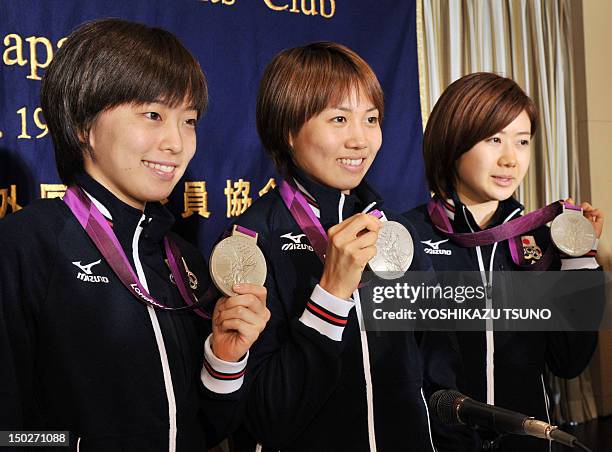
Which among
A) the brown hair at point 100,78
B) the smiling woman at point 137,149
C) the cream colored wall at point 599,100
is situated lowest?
the smiling woman at point 137,149

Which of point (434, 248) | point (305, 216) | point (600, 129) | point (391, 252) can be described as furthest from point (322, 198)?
point (600, 129)

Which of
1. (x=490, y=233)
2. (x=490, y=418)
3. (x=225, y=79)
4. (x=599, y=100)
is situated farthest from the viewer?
(x=599, y=100)

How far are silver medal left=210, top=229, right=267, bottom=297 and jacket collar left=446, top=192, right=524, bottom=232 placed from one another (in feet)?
2.32

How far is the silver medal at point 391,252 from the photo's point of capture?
56.9 inches

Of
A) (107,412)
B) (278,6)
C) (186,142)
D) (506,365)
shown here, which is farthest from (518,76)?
(107,412)

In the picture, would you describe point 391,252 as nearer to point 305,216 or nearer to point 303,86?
point 305,216

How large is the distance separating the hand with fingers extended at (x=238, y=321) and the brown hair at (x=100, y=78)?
375 millimetres

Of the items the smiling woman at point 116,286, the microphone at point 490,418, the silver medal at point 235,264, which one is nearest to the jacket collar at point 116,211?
the smiling woman at point 116,286

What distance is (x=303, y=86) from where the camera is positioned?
151 cm

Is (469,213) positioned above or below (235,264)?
above

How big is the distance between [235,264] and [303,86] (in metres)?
0.43

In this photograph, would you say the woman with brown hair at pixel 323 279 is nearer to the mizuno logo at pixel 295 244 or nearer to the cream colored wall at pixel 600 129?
the mizuno logo at pixel 295 244

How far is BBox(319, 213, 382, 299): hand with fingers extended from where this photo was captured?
133 centimetres

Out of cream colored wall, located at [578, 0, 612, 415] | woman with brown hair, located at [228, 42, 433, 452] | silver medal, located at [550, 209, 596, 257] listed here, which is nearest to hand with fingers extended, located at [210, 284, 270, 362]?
woman with brown hair, located at [228, 42, 433, 452]
